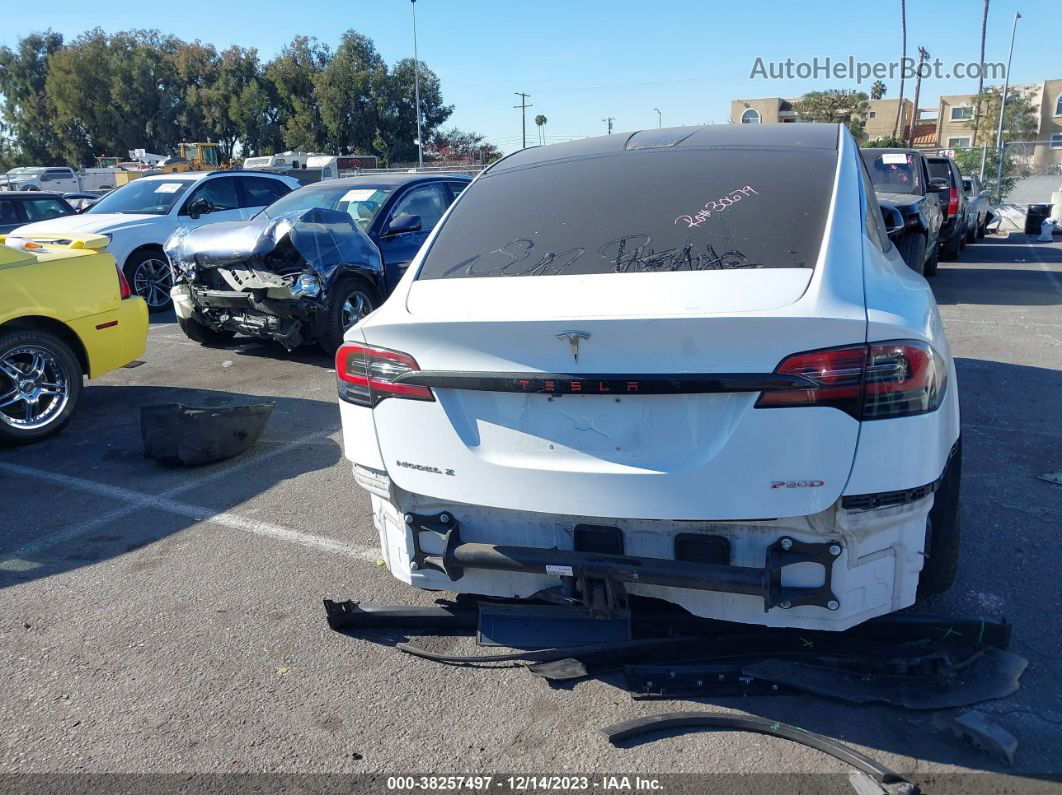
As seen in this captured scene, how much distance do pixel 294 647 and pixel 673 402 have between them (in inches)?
73.4

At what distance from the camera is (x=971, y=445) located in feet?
17.9

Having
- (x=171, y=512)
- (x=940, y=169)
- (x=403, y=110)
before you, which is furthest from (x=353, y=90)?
(x=171, y=512)

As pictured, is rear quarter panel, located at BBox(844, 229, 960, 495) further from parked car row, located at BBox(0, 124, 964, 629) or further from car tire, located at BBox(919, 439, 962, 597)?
car tire, located at BBox(919, 439, 962, 597)

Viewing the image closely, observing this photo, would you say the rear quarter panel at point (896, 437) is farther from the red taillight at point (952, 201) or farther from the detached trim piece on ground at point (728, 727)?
the red taillight at point (952, 201)

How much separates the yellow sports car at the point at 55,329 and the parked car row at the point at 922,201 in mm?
7207

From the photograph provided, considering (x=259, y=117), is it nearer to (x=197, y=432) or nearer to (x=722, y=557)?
(x=197, y=432)

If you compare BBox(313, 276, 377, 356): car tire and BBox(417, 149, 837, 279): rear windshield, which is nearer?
BBox(417, 149, 837, 279): rear windshield

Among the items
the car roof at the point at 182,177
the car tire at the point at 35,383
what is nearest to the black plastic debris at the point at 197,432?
the car tire at the point at 35,383

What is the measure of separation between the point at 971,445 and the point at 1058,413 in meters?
1.23

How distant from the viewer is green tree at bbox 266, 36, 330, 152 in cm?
5631

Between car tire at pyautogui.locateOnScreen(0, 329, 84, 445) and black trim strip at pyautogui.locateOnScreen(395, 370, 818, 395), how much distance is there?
4484 millimetres

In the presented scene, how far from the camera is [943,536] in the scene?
3.07 metres

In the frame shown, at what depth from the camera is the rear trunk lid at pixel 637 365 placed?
2.46m

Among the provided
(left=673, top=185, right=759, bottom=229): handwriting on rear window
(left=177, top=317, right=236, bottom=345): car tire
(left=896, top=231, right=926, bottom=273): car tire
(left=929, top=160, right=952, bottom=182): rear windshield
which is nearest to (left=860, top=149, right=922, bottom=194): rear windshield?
(left=896, top=231, right=926, bottom=273): car tire
